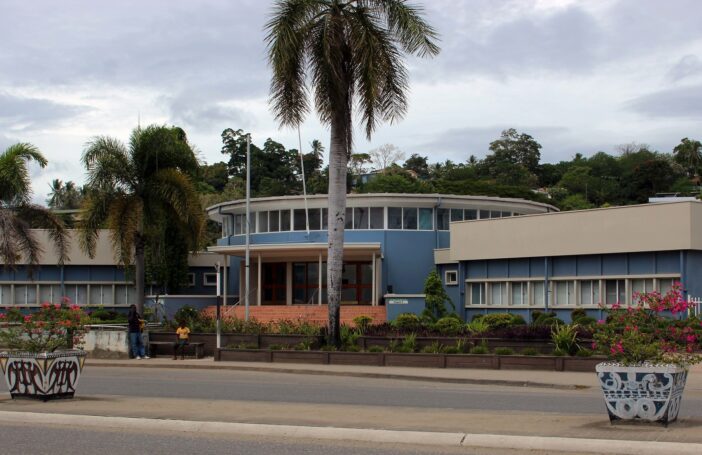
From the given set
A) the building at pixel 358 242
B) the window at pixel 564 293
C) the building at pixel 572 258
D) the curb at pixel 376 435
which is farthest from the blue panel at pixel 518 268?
the curb at pixel 376 435

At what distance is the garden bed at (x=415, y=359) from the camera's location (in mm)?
24578

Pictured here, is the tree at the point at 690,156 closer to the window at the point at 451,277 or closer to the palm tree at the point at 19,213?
the window at the point at 451,277

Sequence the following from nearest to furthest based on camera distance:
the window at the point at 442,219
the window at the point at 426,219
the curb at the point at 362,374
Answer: the curb at the point at 362,374 → the window at the point at 426,219 → the window at the point at 442,219

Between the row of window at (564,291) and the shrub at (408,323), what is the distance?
607cm

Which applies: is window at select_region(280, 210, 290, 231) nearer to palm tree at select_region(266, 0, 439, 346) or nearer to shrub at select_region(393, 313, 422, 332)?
shrub at select_region(393, 313, 422, 332)

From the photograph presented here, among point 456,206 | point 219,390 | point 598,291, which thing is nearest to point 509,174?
point 456,206

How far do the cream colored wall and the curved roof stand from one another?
12.3 ft

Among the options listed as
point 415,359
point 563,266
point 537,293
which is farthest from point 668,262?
point 415,359

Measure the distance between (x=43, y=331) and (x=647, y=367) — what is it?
33.2ft

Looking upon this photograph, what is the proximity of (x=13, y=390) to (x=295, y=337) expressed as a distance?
47.1ft

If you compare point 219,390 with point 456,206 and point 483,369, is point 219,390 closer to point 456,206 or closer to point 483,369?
point 483,369

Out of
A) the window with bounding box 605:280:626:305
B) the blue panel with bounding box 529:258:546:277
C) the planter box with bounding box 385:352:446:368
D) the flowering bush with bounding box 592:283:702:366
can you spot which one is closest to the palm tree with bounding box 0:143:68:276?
the planter box with bounding box 385:352:446:368

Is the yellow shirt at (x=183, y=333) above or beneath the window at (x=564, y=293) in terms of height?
beneath

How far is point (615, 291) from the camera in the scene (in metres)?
35.4
